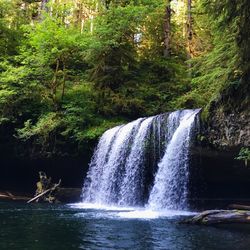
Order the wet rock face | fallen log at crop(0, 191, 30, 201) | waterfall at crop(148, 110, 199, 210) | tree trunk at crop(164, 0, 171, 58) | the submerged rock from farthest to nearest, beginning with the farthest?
1. tree trunk at crop(164, 0, 171, 58)
2. fallen log at crop(0, 191, 30, 201)
3. waterfall at crop(148, 110, 199, 210)
4. the wet rock face
5. the submerged rock

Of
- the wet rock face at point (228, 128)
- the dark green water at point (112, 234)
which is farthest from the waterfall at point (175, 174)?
the dark green water at point (112, 234)

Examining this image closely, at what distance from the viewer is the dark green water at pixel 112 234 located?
343 inches

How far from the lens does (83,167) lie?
74.7ft

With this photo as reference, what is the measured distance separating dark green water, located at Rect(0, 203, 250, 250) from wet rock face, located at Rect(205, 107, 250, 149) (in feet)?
12.1

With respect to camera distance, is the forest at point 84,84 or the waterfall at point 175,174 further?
the forest at point 84,84

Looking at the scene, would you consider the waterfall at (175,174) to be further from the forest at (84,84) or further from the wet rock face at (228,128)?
the forest at (84,84)

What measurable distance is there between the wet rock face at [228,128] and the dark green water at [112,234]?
3698 millimetres

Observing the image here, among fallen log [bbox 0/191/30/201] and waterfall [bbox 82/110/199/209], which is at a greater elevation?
waterfall [bbox 82/110/199/209]

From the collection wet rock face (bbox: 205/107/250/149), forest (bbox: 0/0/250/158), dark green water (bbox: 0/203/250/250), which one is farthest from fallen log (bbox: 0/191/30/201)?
wet rock face (bbox: 205/107/250/149)

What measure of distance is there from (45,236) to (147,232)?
250cm

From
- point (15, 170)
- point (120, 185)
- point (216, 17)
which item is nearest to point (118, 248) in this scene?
point (216, 17)

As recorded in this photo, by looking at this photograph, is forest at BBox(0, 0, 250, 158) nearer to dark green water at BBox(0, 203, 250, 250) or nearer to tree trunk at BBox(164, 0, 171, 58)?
tree trunk at BBox(164, 0, 171, 58)

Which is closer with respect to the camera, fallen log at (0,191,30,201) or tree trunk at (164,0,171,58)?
fallen log at (0,191,30,201)

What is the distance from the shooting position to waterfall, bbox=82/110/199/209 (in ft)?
54.6
